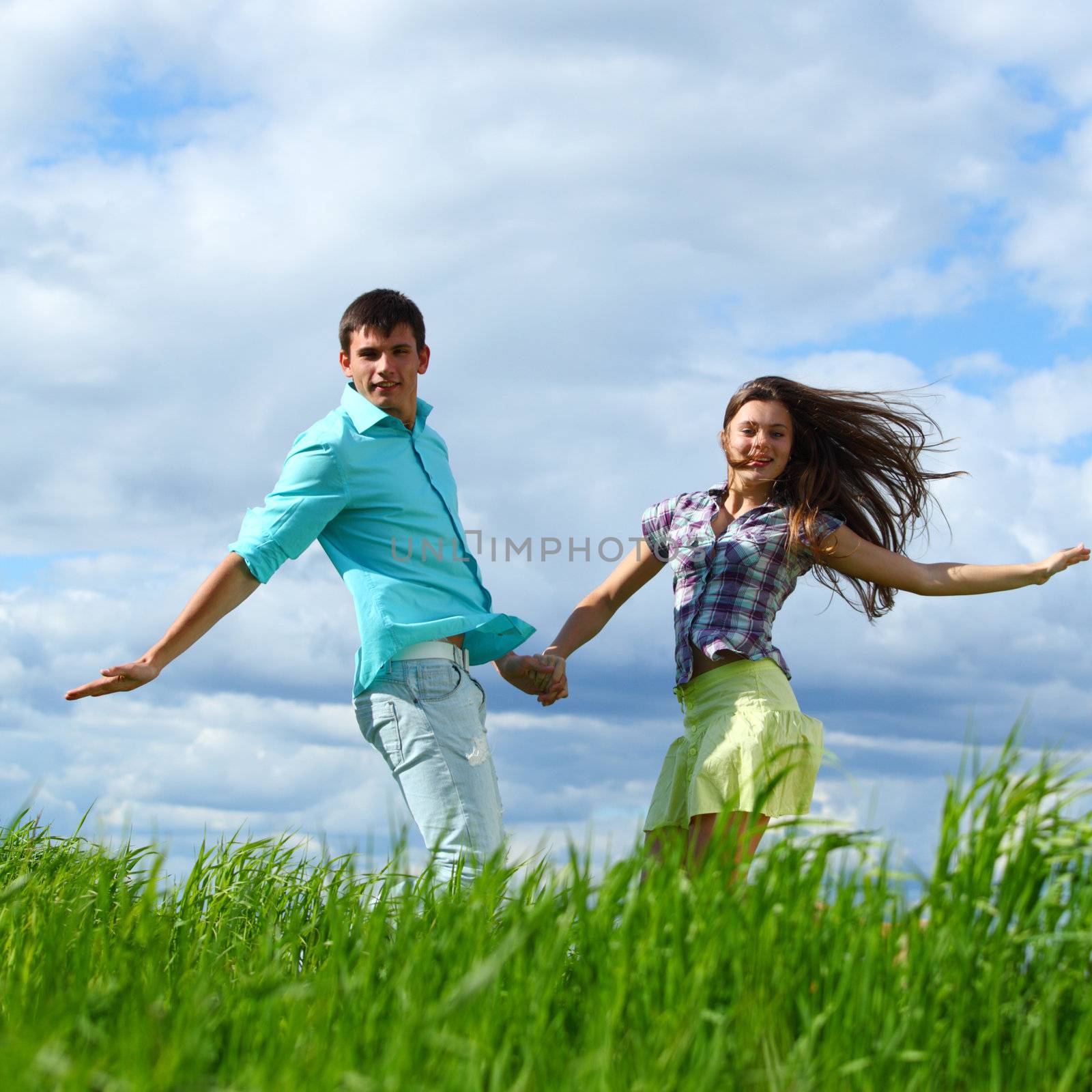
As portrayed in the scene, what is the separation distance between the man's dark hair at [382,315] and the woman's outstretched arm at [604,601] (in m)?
1.36

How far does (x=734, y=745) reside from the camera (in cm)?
495

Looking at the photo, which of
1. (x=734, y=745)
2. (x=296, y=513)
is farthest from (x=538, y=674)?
(x=296, y=513)

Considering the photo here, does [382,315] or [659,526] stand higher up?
[382,315]

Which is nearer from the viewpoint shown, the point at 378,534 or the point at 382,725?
the point at 382,725

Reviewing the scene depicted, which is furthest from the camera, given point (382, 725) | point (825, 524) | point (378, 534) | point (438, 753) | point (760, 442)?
point (760, 442)

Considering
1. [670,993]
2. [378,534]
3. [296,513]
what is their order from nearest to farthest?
[670,993] < [296,513] < [378,534]

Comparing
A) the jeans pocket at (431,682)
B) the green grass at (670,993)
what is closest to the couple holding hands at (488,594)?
the jeans pocket at (431,682)

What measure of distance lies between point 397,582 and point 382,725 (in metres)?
0.58

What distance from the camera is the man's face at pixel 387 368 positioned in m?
5.43

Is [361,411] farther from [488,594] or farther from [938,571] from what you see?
[938,571]

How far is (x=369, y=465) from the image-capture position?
527 cm

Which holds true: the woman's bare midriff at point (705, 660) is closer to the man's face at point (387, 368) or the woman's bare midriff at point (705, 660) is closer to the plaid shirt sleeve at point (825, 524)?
the plaid shirt sleeve at point (825, 524)

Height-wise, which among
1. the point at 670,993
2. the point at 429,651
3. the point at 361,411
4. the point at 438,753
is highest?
the point at 361,411

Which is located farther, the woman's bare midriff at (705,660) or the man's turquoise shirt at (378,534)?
the woman's bare midriff at (705,660)
